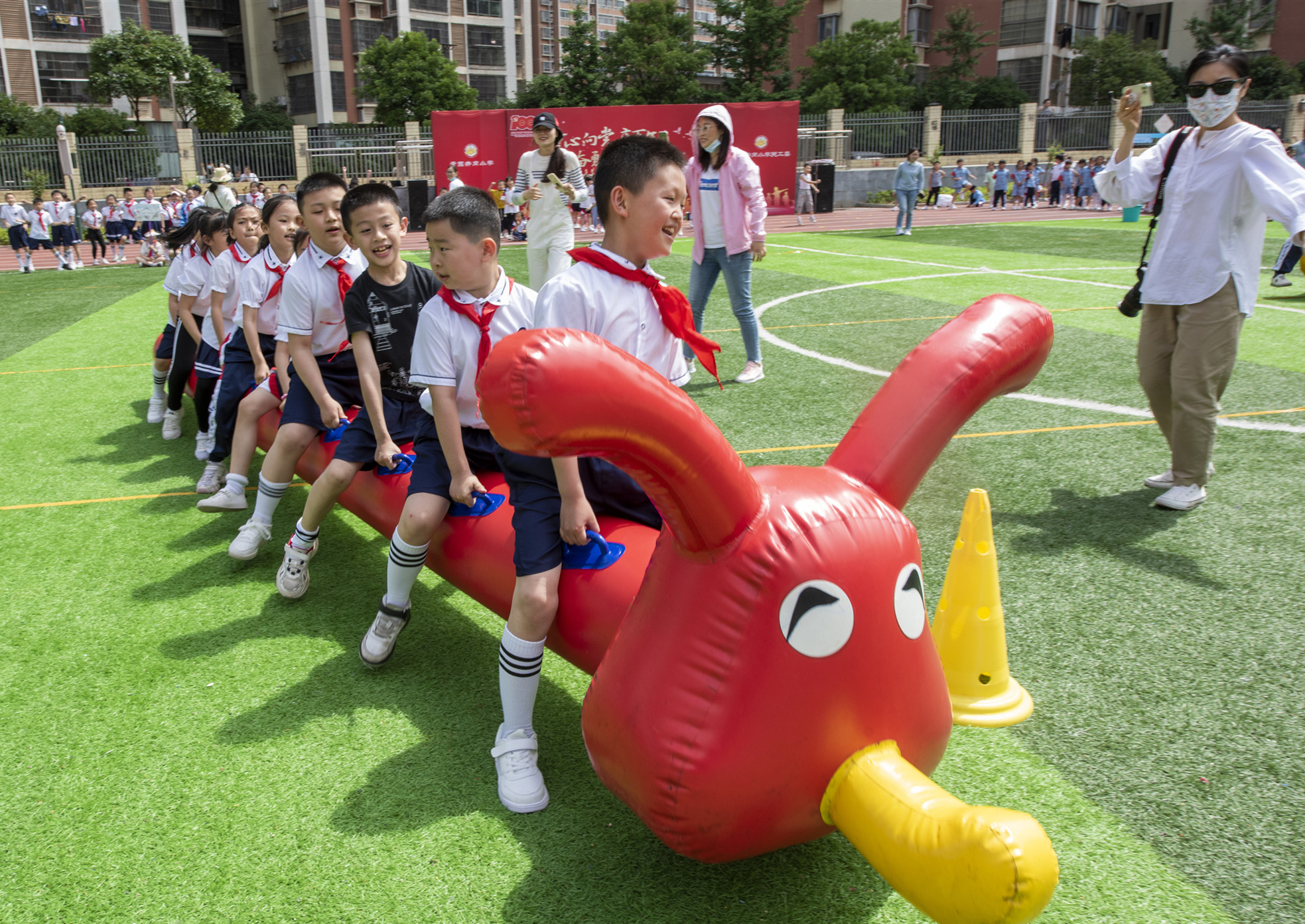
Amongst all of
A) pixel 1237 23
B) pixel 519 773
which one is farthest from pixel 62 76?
pixel 519 773

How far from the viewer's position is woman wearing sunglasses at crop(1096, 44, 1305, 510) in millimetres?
4449

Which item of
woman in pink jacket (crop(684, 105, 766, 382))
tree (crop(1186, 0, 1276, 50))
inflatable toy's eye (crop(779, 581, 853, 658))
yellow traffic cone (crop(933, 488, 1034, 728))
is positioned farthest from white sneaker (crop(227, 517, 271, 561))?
tree (crop(1186, 0, 1276, 50))

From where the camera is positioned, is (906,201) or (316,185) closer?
(316,185)

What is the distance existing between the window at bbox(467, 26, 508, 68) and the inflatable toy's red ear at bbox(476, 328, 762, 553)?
7734cm

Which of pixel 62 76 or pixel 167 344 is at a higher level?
pixel 62 76

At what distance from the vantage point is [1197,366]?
470 cm

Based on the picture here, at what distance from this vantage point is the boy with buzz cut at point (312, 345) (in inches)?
177

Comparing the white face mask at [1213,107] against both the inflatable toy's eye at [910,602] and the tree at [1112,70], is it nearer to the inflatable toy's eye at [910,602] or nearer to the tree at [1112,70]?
the inflatable toy's eye at [910,602]

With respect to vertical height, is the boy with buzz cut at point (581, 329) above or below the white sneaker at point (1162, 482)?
above

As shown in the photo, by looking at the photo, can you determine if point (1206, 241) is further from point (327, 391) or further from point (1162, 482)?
point (327, 391)

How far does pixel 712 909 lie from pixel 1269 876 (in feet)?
4.64

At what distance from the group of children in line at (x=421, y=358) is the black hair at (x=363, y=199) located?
2 centimetres

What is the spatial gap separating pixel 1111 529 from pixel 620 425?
357cm

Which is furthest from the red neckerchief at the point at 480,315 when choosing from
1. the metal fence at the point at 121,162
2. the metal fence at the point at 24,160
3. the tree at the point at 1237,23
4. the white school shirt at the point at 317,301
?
the tree at the point at 1237,23
